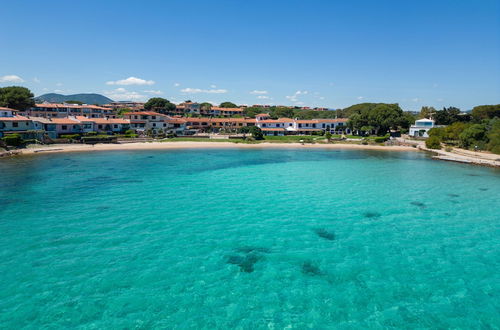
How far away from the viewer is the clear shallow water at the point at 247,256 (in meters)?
12.4

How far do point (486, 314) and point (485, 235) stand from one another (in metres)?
11.0

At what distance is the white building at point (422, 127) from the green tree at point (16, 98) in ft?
409

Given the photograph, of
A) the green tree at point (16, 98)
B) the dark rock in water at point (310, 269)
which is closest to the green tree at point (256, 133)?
the green tree at point (16, 98)

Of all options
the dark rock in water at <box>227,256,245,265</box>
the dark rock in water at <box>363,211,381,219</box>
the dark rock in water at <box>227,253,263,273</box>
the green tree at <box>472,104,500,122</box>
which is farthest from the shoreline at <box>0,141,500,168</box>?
the dark rock in water at <box>227,256,245,265</box>

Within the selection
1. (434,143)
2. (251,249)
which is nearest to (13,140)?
(251,249)

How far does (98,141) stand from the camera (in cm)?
7775

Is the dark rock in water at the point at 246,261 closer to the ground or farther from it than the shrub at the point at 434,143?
closer to the ground

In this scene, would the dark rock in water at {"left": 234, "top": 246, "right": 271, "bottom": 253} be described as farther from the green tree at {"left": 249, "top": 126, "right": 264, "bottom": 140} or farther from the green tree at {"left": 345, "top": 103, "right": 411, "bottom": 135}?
the green tree at {"left": 345, "top": 103, "right": 411, "bottom": 135}

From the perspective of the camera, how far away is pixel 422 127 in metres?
94.1

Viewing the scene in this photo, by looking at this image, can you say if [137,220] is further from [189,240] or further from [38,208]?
[38,208]

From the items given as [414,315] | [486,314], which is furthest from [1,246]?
[486,314]

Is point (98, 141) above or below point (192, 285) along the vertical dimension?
above

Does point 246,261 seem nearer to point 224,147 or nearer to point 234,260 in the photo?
point 234,260

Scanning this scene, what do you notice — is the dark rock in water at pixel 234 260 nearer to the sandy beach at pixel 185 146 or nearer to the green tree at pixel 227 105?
the sandy beach at pixel 185 146
